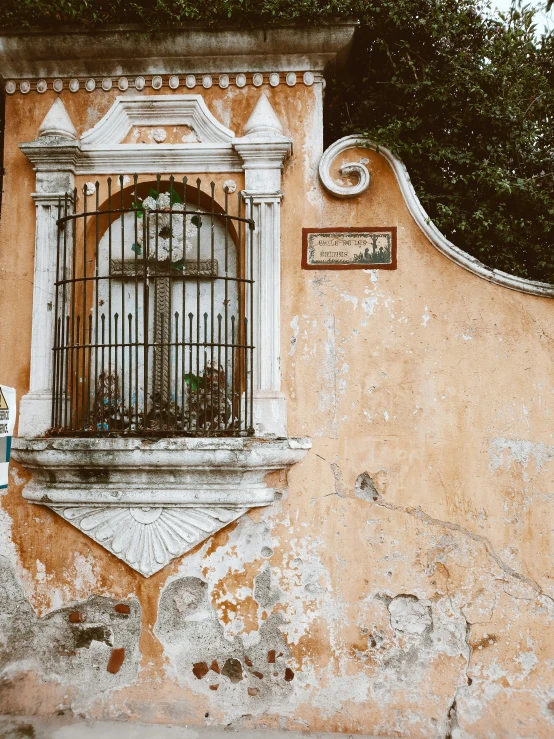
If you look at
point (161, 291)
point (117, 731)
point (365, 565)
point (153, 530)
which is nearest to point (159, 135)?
point (161, 291)

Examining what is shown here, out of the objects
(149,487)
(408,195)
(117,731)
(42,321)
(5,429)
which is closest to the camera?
(5,429)

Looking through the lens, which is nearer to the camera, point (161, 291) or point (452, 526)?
point (452, 526)

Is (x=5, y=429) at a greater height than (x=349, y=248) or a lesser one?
lesser

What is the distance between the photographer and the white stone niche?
154 inches

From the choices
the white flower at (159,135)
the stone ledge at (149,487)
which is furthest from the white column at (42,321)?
the white flower at (159,135)

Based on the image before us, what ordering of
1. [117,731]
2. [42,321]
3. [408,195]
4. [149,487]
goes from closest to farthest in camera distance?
[117,731], [149,487], [408,195], [42,321]

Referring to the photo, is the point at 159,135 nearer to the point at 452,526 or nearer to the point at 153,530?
the point at 153,530

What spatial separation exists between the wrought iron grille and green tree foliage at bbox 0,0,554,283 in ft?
3.82

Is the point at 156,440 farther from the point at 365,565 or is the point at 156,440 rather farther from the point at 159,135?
the point at 159,135

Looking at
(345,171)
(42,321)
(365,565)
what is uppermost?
(345,171)

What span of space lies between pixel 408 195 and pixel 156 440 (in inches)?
90.4

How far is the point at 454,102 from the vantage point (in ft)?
14.3

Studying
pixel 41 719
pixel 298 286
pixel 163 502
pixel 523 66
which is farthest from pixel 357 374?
pixel 41 719

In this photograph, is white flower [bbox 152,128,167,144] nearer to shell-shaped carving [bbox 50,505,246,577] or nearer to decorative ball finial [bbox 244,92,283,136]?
decorative ball finial [bbox 244,92,283,136]
